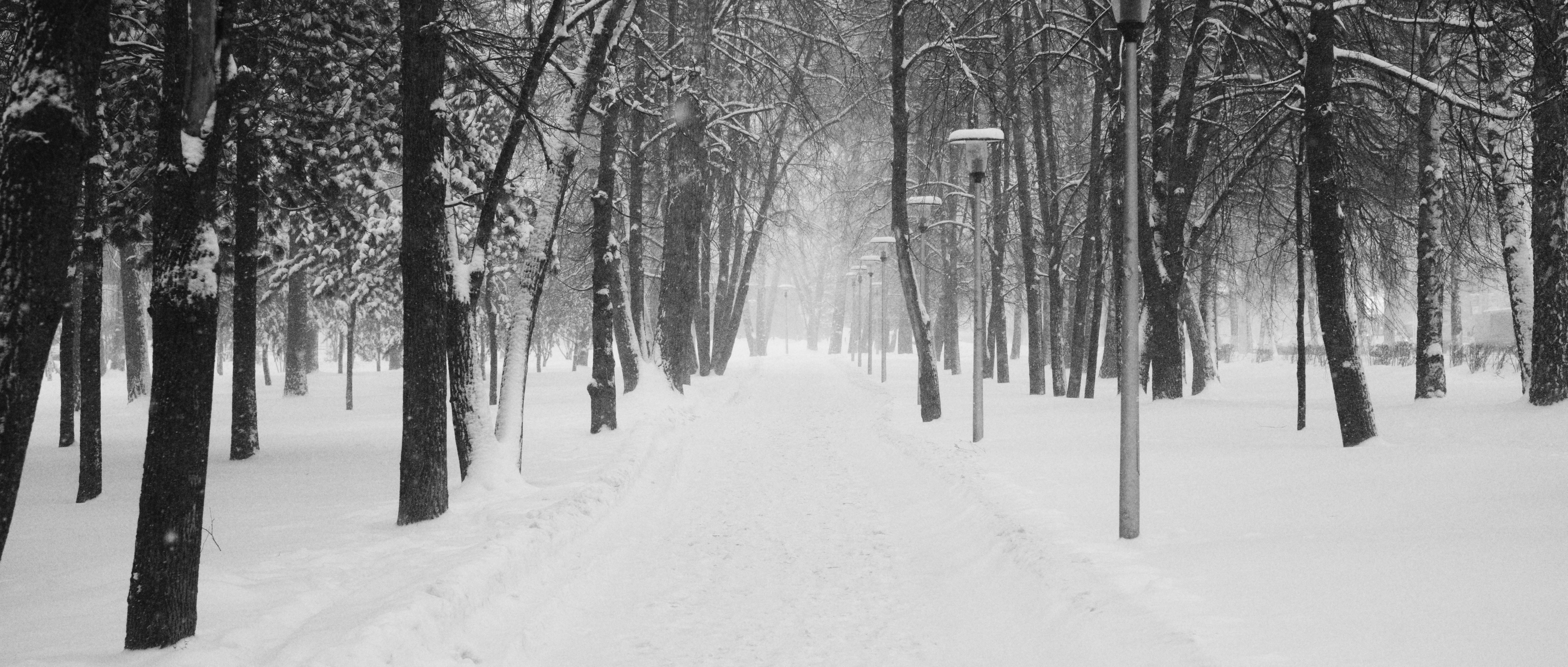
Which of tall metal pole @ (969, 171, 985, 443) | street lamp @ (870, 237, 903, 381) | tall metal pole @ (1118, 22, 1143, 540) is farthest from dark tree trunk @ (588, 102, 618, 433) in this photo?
street lamp @ (870, 237, 903, 381)

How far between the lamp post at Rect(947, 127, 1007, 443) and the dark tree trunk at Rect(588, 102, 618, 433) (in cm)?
522

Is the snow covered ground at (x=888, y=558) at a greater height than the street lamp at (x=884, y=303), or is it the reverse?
the street lamp at (x=884, y=303)

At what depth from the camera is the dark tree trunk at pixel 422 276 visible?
317 inches

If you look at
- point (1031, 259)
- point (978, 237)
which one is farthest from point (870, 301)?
point (978, 237)

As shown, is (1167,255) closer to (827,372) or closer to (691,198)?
(691,198)

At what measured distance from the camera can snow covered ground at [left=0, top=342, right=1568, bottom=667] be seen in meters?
4.70

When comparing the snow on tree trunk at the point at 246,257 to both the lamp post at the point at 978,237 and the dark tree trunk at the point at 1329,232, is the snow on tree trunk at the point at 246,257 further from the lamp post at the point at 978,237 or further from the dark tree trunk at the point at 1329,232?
the dark tree trunk at the point at 1329,232

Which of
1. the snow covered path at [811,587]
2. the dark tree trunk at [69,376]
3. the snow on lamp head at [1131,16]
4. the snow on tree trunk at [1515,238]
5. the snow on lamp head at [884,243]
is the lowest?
the snow covered path at [811,587]

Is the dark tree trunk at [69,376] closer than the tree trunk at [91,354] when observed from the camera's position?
No

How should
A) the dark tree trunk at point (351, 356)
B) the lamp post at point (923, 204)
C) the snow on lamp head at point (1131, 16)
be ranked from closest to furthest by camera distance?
the snow on lamp head at point (1131, 16) < the lamp post at point (923, 204) < the dark tree trunk at point (351, 356)

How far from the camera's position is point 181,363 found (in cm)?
481

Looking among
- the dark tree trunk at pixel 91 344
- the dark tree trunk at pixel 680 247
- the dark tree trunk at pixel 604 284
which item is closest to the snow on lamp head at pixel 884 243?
the dark tree trunk at pixel 680 247

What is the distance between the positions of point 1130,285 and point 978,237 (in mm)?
6918

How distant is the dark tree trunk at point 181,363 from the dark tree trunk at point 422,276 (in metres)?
3.05
